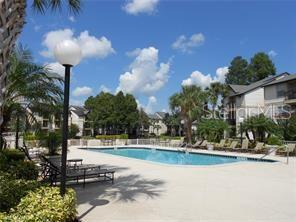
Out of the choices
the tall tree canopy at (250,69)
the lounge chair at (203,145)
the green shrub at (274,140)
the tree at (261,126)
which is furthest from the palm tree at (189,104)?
the tall tree canopy at (250,69)

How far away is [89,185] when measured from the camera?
394 inches

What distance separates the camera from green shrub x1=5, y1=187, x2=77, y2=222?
4.88 metres

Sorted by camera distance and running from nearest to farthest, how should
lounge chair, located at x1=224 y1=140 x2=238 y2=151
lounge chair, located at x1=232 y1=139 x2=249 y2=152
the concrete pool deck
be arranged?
the concrete pool deck
lounge chair, located at x1=232 y1=139 x2=249 y2=152
lounge chair, located at x1=224 y1=140 x2=238 y2=151

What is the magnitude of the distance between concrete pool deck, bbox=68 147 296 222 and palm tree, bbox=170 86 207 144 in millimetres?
23969

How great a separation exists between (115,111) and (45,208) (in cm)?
5084

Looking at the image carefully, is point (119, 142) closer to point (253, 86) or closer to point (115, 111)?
point (115, 111)

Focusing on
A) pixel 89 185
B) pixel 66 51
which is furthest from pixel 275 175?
pixel 66 51

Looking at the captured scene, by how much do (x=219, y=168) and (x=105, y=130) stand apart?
49886 millimetres

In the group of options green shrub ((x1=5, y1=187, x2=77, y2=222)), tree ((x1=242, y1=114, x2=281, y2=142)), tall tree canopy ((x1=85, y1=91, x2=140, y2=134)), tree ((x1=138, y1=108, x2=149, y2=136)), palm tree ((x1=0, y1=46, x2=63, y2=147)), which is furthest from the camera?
tree ((x1=138, y1=108, x2=149, y2=136))

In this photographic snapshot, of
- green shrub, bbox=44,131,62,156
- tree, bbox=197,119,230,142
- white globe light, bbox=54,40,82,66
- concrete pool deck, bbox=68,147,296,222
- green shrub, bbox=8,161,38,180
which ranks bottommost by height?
concrete pool deck, bbox=68,147,296,222

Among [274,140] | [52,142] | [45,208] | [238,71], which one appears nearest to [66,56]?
[45,208]

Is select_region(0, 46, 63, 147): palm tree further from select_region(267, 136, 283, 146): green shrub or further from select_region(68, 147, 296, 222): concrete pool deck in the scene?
select_region(267, 136, 283, 146): green shrub

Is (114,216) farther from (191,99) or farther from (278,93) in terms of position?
(278,93)

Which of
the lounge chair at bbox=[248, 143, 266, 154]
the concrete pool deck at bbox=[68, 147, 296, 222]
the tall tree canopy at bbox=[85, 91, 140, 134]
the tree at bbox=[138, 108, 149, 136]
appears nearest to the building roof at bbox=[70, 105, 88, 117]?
the tall tree canopy at bbox=[85, 91, 140, 134]
